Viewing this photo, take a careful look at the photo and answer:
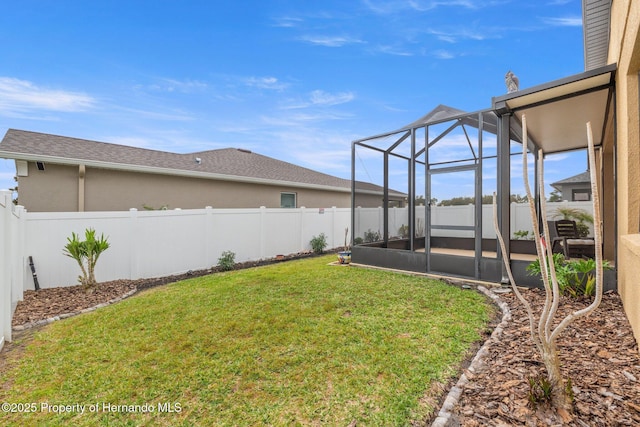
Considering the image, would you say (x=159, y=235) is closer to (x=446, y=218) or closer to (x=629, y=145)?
(x=446, y=218)

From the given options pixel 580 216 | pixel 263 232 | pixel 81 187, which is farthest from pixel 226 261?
pixel 580 216

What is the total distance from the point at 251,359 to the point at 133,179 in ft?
25.0

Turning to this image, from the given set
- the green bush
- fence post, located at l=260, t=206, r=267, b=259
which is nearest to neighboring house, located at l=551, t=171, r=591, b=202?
the green bush

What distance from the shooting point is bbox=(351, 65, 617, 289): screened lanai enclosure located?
4.89m

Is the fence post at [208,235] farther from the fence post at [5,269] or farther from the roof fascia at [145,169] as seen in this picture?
the fence post at [5,269]

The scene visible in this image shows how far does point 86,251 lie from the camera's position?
5184 millimetres

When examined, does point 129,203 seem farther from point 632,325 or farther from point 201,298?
point 632,325

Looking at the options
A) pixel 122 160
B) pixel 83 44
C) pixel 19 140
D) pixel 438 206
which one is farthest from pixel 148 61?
pixel 438 206

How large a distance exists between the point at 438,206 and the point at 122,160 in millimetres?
8466

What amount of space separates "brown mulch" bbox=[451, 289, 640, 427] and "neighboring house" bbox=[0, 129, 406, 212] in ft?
19.3

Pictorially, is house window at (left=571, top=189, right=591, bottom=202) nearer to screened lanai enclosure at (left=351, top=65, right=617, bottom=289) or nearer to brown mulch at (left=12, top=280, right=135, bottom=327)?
screened lanai enclosure at (left=351, top=65, right=617, bottom=289)

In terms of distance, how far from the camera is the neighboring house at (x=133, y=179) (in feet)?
23.2

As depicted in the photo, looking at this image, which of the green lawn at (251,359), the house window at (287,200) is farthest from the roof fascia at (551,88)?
the house window at (287,200)

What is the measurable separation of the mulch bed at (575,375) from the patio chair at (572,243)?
2726 millimetres
